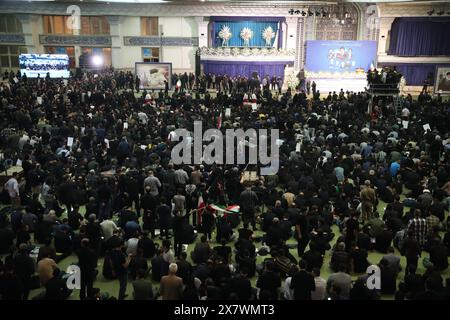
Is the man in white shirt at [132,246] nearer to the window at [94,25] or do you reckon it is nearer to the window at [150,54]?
the window at [150,54]

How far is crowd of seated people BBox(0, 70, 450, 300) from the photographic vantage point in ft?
30.2

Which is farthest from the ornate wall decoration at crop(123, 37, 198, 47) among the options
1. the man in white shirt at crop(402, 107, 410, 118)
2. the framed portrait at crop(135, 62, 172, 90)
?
→ the man in white shirt at crop(402, 107, 410, 118)

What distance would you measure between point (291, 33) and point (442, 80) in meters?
11.7

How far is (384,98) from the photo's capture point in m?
25.8

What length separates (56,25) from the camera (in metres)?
39.2

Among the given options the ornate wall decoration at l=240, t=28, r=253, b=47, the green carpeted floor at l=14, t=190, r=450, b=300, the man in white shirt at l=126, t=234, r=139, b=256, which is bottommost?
the green carpeted floor at l=14, t=190, r=450, b=300

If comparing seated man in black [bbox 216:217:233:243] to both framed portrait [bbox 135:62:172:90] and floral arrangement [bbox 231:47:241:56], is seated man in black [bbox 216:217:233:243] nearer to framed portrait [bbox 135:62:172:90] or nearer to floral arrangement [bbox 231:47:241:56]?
framed portrait [bbox 135:62:172:90]

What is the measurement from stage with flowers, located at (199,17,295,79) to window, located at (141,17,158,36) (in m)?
4.56

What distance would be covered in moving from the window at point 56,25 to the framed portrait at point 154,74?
11.9 m

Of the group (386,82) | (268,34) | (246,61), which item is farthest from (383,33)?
(386,82)

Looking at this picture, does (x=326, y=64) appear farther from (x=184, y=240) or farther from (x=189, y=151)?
(x=184, y=240)

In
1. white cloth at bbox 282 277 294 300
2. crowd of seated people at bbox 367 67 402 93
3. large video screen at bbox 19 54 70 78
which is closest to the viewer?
white cloth at bbox 282 277 294 300
